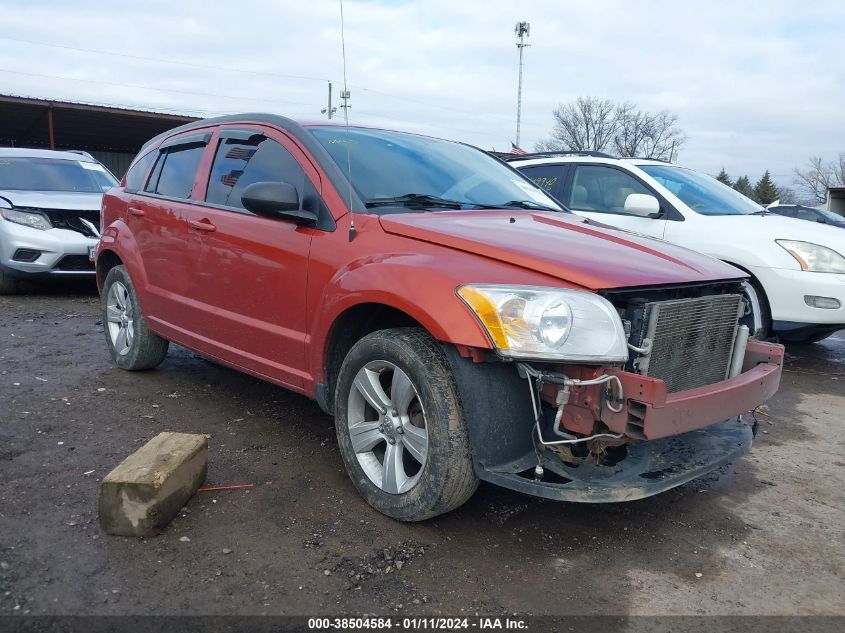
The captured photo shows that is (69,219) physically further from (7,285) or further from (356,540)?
(356,540)

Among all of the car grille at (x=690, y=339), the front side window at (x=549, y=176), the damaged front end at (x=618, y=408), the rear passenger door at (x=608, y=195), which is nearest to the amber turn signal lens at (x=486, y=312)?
the damaged front end at (x=618, y=408)

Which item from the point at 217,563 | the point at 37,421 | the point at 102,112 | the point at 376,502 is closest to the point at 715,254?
the point at 376,502

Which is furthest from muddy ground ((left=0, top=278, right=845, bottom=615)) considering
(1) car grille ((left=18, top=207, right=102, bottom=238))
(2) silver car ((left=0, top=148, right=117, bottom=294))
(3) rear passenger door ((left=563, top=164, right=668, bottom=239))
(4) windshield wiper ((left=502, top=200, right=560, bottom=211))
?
(1) car grille ((left=18, top=207, right=102, bottom=238))

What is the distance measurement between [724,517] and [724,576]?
54 centimetres

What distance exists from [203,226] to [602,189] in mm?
3997

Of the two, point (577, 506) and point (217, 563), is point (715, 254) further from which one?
point (217, 563)

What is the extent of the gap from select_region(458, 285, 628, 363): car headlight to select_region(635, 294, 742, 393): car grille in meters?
0.20

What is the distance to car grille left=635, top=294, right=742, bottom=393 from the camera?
103 inches

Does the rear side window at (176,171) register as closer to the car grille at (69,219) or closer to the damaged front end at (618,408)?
the damaged front end at (618,408)

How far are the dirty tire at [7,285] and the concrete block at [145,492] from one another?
21.3 ft

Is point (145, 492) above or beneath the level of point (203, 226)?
beneath

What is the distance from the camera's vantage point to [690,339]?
9.12ft

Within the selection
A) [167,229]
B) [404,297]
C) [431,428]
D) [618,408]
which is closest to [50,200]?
[167,229]

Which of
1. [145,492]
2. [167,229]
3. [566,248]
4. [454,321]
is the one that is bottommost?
[145,492]
